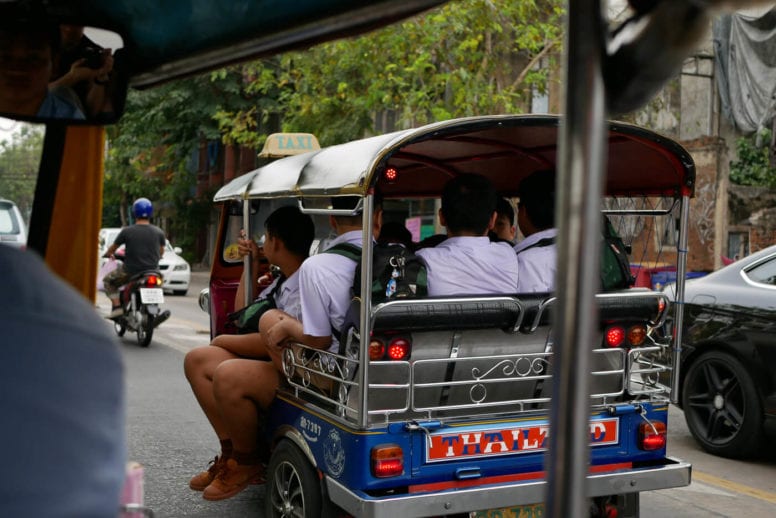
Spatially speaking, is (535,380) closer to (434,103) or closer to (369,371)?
(369,371)

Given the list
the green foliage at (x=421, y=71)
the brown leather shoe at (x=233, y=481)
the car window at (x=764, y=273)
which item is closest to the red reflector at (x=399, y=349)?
the brown leather shoe at (x=233, y=481)

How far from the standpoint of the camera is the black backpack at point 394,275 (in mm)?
4172

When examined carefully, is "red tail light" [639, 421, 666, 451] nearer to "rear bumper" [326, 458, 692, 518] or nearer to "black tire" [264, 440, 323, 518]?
"rear bumper" [326, 458, 692, 518]

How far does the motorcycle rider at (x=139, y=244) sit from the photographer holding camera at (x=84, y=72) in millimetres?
9296

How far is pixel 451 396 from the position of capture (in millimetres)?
4262

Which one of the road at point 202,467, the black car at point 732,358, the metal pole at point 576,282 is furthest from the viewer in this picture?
the black car at point 732,358

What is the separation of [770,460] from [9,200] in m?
5.84

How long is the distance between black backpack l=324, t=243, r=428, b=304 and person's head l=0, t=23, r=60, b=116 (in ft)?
6.52

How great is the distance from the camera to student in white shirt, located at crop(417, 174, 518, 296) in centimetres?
441

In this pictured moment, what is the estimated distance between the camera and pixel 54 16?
2.25m

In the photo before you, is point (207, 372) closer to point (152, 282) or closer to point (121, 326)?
point (152, 282)

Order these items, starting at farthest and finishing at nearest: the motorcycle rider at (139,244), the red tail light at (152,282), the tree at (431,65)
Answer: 1. the tree at (431,65)
2. the red tail light at (152,282)
3. the motorcycle rider at (139,244)

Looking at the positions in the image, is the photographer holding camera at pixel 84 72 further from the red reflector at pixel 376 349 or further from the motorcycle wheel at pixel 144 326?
the motorcycle wheel at pixel 144 326

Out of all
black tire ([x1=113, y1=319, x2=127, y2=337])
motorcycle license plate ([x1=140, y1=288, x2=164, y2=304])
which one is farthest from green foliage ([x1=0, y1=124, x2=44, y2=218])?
black tire ([x1=113, y1=319, x2=127, y2=337])
